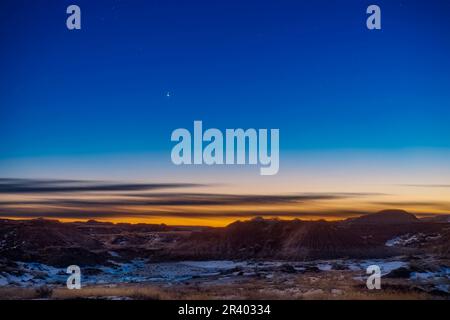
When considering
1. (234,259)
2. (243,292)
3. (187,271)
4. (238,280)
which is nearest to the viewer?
(243,292)

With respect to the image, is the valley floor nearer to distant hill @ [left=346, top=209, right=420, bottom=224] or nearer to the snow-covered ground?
the snow-covered ground

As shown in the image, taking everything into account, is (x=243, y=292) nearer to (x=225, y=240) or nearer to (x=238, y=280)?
(x=238, y=280)

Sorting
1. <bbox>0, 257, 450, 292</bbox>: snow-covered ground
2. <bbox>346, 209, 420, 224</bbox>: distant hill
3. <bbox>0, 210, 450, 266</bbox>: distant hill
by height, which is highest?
<bbox>346, 209, 420, 224</bbox>: distant hill

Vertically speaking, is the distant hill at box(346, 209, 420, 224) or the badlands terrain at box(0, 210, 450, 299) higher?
the distant hill at box(346, 209, 420, 224)

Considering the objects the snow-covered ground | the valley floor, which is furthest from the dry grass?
the snow-covered ground

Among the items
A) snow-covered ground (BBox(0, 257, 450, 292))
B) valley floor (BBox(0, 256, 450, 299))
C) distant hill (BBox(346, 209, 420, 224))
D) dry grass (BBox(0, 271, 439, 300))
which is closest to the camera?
dry grass (BBox(0, 271, 439, 300))

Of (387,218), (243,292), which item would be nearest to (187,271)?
(243,292)

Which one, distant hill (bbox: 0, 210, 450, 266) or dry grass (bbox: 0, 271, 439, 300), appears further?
distant hill (bbox: 0, 210, 450, 266)

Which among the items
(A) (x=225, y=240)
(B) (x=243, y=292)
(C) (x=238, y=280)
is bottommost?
(C) (x=238, y=280)
